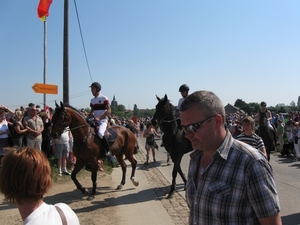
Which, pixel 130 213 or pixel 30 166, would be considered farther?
pixel 130 213

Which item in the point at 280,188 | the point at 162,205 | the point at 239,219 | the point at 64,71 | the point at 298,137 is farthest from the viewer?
the point at 298,137

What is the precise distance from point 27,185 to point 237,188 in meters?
1.34

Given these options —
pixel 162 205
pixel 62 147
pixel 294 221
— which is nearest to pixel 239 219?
pixel 294 221

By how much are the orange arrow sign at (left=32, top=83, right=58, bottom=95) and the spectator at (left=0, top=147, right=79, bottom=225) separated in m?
9.38

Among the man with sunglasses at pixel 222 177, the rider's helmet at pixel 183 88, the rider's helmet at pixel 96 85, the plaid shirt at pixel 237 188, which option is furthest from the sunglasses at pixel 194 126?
the rider's helmet at pixel 183 88

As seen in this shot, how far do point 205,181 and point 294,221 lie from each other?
175 inches

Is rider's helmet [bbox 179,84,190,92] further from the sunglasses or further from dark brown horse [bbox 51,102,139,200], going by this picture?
the sunglasses

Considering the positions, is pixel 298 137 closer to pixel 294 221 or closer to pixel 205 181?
pixel 294 221

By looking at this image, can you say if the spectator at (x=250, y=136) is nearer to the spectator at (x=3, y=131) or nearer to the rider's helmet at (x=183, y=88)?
the rider's helmet at (x=183, y=88)

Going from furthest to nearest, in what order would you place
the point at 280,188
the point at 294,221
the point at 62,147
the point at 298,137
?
the point at 298,137
the point at 62,147
the point at 280,188
the point at 294,221

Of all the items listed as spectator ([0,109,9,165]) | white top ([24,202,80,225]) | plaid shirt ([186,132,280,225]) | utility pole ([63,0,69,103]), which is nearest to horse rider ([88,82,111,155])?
spectator ([0,109,9,165])

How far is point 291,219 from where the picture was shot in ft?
17.9

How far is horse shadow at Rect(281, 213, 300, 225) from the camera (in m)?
5.26

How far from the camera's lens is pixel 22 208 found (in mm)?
1846
